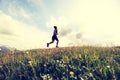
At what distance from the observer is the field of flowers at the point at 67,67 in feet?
45.9

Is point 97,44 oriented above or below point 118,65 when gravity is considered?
above

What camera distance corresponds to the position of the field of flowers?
45.9 ft

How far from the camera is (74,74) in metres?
14.3

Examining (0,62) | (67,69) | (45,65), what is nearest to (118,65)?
(67,69)

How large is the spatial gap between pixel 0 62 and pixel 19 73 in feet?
9.95

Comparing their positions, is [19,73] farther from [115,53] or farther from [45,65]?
[115,53]

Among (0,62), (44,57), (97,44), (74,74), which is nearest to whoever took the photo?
(74,74)

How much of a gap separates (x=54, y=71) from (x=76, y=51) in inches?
120

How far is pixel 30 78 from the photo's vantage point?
14.5m

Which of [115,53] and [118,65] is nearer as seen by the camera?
[118,65]

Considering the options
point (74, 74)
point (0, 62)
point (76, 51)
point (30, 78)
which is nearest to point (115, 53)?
point (76, 51)

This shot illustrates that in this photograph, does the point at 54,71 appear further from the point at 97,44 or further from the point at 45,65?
the point at 97,44

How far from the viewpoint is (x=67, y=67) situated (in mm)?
14883

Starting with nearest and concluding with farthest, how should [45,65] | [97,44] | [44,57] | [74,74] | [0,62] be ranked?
[74,74] → [45,65] → [44,57] → [0,62] → [97,44]
